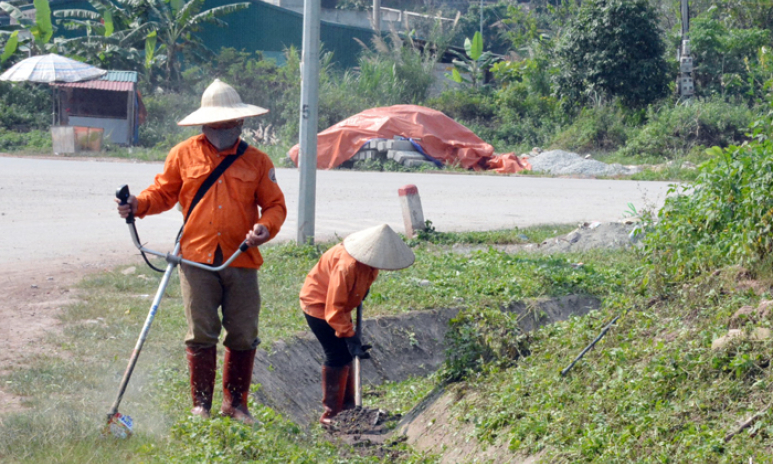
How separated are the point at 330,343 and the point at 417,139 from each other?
16480 mm

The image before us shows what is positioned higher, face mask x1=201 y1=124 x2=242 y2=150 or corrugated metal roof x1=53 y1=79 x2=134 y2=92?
Result: corrugated metal roof x1=53 y1=79 x2=134 y2=92

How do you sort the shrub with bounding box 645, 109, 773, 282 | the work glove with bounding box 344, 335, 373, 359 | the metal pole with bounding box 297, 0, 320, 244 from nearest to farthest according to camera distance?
the shrub with bounding box 645, 109, 773, 282
the work glove with bounding box 344, 335, 373, 359
the metal pole with bounding box 297, 0, 320, 244

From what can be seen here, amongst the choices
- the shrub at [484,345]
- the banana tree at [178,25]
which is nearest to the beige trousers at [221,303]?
the shrub at [484,345]

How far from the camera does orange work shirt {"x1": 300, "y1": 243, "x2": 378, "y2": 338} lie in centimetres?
536

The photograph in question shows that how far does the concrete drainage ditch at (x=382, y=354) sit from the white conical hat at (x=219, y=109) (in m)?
1.97

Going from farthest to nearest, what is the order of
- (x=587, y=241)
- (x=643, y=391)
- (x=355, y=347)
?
(x=587, y=241)
(x=355, y=347)
(x=643, y=391)

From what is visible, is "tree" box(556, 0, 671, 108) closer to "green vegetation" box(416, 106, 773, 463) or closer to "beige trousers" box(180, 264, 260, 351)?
"green vegetation" box(416, 106, 773, 463)

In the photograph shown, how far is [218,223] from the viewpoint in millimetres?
4621

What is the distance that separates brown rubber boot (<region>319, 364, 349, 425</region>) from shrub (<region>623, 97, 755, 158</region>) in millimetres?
18804

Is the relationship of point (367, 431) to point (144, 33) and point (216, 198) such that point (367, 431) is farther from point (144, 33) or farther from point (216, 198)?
point (144, 33)

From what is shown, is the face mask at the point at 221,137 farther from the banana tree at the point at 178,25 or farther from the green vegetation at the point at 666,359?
the banana tree at the point at 178,25

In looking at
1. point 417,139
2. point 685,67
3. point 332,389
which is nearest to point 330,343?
point 332,389

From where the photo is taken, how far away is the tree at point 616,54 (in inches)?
955

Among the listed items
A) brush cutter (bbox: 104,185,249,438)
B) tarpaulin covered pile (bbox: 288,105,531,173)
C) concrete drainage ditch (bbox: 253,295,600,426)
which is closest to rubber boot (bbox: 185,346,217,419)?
brush cutter (bbox: 104,185,249,438)
